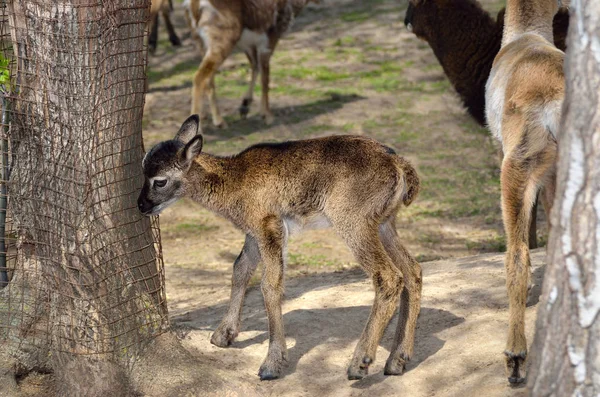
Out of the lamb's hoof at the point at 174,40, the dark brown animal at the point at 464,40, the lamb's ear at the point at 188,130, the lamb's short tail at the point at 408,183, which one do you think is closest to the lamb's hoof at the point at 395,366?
the lamb's short tail at the point at 408,183

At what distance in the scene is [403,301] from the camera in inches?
216

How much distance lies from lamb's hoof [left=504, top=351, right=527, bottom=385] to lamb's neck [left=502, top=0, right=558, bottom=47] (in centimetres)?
285

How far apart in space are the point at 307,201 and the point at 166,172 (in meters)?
0.92

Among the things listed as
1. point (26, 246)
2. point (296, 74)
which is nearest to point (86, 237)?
point (26, 246)

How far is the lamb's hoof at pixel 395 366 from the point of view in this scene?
17.1 ft

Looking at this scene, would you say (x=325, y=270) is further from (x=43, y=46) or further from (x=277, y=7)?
(x=277, y=7)

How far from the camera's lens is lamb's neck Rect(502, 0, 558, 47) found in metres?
6.74

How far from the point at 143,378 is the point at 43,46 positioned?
197 cm

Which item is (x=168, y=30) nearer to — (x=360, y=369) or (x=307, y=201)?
(x=307, y=201)

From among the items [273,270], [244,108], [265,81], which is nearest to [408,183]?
[273,270]

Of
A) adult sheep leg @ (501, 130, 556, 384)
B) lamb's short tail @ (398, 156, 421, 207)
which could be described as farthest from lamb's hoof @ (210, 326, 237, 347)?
adult sheep leg @ (501, 130, 556, 384)

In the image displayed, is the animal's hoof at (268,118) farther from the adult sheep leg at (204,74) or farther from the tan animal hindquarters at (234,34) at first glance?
the adult sheep leg at (204,74)

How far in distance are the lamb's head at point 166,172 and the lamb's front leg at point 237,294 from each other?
0.61m

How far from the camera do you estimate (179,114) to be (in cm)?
1287
